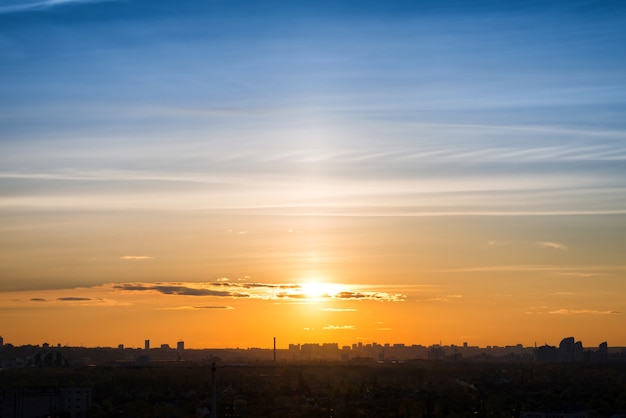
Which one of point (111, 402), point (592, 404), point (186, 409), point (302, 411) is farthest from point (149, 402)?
point (592, 404)

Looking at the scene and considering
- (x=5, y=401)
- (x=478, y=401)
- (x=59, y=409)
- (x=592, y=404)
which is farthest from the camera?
(x=478, y=401)

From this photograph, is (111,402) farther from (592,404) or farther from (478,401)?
(592,404)

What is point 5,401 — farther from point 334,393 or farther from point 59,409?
point 334,393

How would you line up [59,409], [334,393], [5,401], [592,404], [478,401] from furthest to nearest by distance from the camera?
[334,393], [478,401], [592,404], [59,409], [5,401]

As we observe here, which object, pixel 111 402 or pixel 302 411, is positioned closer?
pixel 302 411

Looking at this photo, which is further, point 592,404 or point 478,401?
point 478,401

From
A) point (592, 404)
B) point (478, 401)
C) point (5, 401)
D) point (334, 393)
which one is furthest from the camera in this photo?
point (334, 393)

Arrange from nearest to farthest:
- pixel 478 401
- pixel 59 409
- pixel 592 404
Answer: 1. pixel 59 409
2. pixel 592 404
3. pixel 478 401

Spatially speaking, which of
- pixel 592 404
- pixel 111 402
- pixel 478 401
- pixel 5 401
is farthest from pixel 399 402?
pixel 5 401
